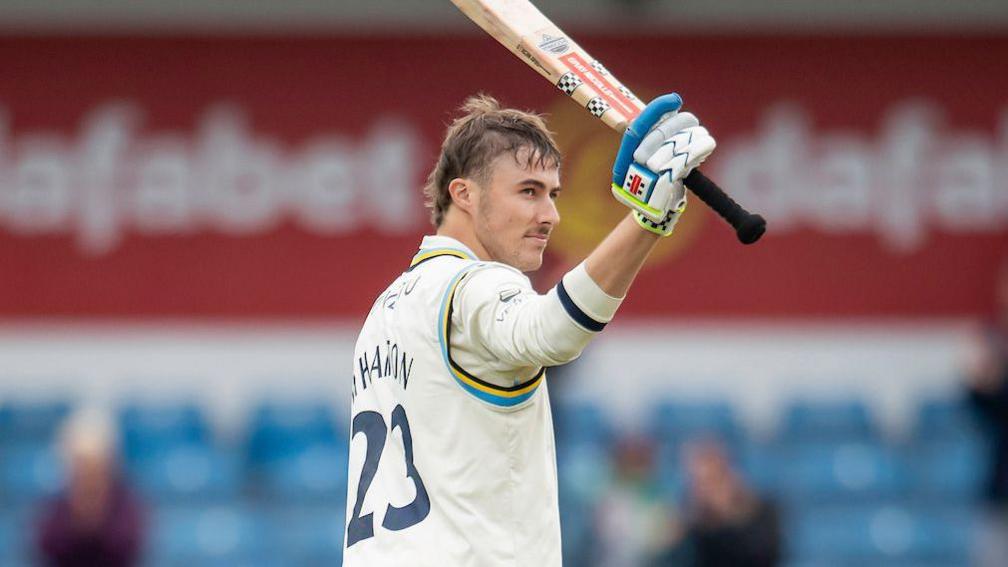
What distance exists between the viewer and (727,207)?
3.07 meters

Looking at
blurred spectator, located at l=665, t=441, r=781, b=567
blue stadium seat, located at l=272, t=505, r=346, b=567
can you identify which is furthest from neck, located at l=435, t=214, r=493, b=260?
blue stadium seat, located at l=272, t=505, r=346, b=567

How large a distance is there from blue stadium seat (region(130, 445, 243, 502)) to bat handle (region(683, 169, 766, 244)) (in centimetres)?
712

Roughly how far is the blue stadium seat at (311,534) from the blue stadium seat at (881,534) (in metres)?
2.89

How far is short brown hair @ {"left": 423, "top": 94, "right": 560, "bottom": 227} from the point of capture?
360 centimetres

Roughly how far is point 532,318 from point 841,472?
736cm

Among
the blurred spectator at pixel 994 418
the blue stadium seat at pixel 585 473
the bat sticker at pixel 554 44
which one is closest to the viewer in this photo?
the bat sticker at pixel 554 44

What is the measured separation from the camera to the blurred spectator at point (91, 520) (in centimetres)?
732

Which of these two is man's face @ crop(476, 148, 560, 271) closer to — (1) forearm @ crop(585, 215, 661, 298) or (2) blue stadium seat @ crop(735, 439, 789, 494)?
(1) forearm @ crop(585, 215, 661, 298)

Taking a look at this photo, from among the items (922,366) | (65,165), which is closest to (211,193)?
(65,165)

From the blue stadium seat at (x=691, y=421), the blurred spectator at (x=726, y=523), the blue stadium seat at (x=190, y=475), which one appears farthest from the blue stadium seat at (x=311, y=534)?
the blurred spectator at (x=726, y=523)

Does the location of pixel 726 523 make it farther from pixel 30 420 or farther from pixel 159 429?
pixel 30 420

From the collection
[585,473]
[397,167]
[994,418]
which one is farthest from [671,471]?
[397,167]

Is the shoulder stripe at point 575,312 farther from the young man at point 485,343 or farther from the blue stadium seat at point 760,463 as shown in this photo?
the blue stadium seat at point 760,463

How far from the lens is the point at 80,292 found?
10.6m
